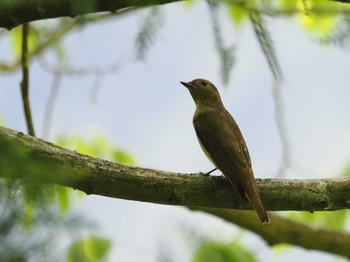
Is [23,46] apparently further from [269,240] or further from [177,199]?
[269,240]

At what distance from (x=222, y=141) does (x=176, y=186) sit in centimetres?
152

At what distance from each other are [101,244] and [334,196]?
1707 mm

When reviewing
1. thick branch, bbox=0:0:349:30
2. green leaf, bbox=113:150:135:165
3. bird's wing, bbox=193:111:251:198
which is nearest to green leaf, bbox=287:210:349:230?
green leaf, bbox=113:150:135:165

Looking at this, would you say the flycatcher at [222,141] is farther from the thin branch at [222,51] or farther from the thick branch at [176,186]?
the thin branch at [222,51]

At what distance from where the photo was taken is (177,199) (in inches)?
142

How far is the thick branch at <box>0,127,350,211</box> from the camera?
10.9 ft

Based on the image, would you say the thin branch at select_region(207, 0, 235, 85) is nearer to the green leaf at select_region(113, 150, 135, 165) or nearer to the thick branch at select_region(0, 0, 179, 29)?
the thick branch at select_region(0, 0, 179, 29)

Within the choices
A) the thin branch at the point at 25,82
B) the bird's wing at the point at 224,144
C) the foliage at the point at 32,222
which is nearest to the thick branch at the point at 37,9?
the thin branch at the point at 25,82

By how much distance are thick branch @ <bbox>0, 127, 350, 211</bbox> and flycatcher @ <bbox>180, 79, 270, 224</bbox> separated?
0.24ft

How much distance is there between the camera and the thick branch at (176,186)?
331cm

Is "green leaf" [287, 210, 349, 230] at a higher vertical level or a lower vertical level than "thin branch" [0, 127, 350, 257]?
lower

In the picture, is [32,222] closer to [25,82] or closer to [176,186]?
[176,186]

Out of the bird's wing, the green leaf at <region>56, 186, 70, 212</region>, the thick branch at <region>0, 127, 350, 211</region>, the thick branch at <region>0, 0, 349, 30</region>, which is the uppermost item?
the thick branch at <region>0, 0, 349, 30</region>

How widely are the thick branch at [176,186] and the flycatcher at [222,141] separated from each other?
7cm
